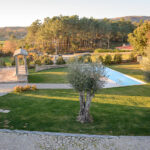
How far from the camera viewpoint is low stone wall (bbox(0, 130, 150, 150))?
552 cm

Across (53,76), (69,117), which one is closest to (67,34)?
(53,76)

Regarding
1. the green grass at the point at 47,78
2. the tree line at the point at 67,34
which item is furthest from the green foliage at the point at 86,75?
the tree line at the point at 67,34

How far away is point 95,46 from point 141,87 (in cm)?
4659

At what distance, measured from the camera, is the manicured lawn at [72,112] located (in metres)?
6.83

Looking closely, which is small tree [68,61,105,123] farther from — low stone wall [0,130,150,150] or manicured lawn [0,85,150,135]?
low stone wall [0,130,150,150]

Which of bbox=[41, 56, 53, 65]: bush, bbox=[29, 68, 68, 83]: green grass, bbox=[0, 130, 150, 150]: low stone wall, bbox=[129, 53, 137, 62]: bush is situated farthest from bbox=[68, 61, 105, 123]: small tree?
bbox=[129, 53, 137, 62]: bush

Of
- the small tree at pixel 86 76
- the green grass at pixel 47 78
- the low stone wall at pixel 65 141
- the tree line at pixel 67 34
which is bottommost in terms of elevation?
the low stone wall at pixel 65 141

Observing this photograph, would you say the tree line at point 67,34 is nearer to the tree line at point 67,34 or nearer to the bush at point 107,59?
the tree line at point 67,34

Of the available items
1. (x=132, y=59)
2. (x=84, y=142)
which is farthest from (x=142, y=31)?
(x=84, y=142)

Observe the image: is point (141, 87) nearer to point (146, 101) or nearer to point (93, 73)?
point (146, 101)

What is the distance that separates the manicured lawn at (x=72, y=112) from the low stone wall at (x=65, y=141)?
410 millimetres

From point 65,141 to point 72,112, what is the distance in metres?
2.68

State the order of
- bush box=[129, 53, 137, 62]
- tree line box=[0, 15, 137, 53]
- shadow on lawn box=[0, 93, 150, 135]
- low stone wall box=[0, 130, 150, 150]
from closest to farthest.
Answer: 1. low stone wall box=[0, 130, 150, 150]
2. shadow on lawn box=[0, 93, 150, 135]
3. bush box=[129, 53, 137, 62]
4. tree line box=[0, 15, 137, 53]

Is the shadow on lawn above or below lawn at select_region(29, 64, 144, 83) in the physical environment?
below
